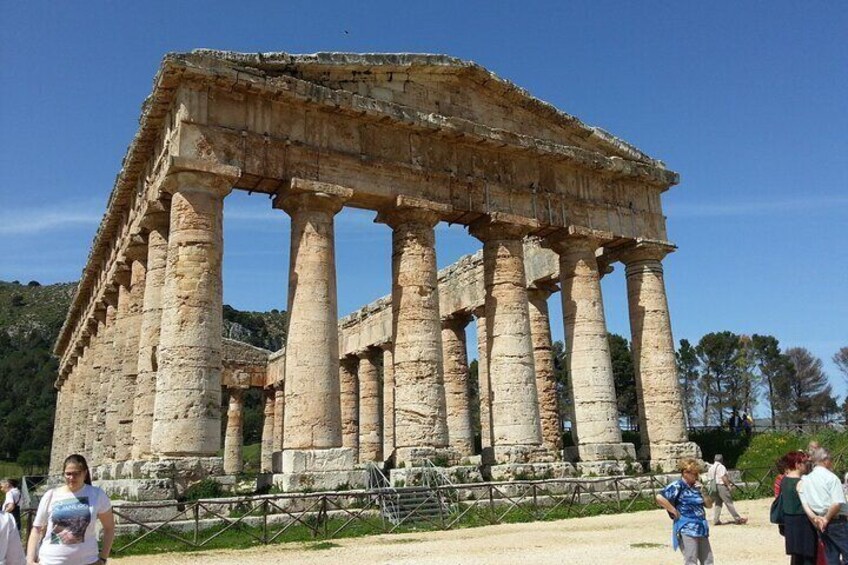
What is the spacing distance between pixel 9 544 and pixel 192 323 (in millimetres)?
10709

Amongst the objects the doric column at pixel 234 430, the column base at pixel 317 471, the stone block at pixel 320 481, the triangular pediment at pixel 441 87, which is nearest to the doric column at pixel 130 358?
the column base at pixel 317 471

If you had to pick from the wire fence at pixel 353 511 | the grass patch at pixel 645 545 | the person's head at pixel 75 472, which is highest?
the person's head at pixel 75 472

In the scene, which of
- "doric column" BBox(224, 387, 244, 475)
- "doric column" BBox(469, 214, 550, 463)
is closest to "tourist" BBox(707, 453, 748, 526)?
"doric column" BBox(469, 214, 550, 463)

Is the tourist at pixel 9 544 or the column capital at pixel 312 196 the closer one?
the tourist at pixel 9 544

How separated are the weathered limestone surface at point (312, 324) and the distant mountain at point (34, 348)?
47795 mm

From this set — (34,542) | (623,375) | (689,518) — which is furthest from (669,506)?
(623,375)

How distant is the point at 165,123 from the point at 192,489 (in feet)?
30.1

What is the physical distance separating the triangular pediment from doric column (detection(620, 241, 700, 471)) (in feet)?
12.3

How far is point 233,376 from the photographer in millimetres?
38500

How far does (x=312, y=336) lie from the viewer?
649 inches

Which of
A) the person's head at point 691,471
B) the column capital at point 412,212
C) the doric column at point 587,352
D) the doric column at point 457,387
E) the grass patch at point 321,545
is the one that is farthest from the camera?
the doric column at point 457,387

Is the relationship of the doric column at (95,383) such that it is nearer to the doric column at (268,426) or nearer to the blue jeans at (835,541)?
the doric column at (268,426)

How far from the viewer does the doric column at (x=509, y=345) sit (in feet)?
63.0

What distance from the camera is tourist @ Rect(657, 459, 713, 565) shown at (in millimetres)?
7395
